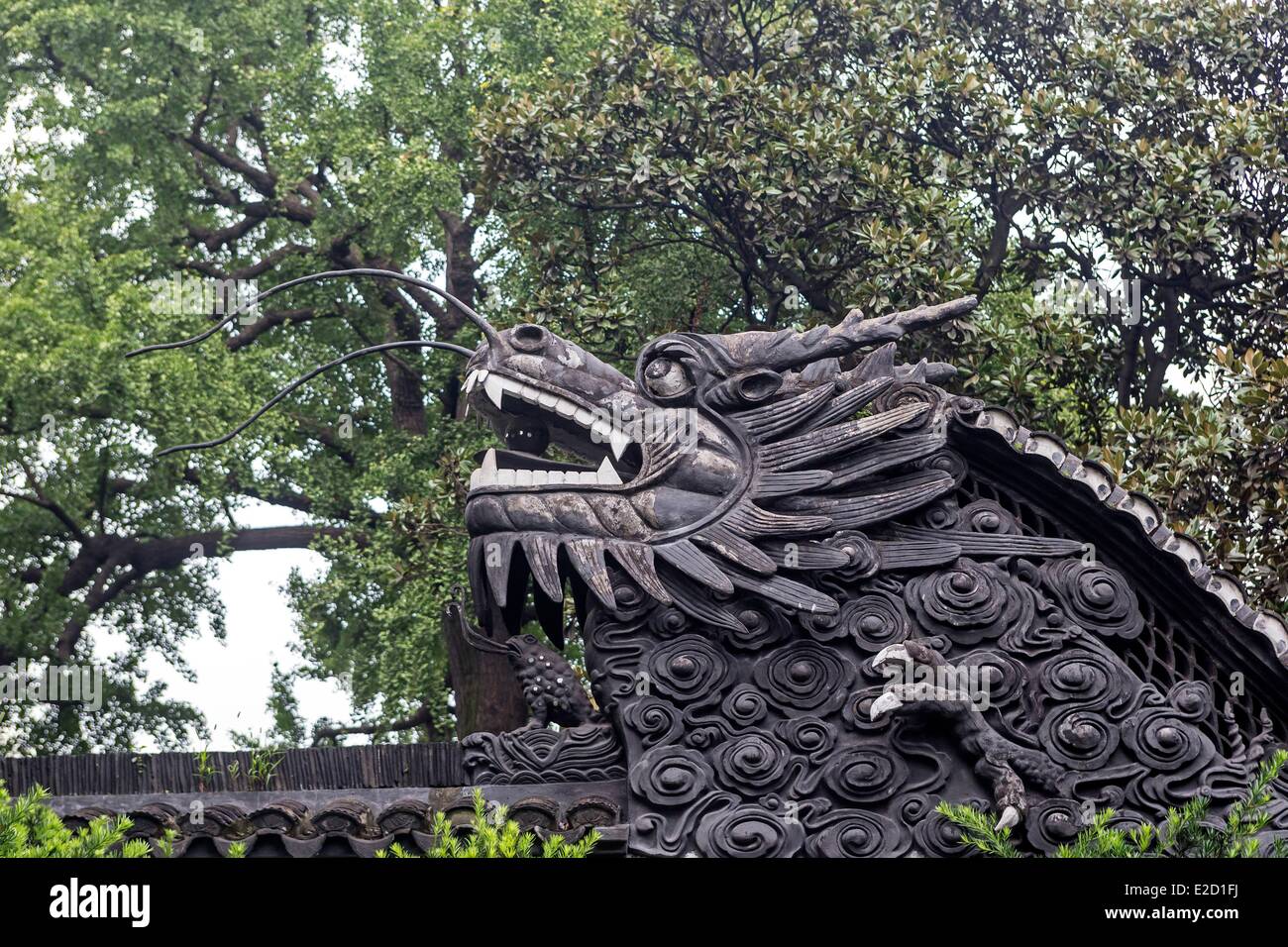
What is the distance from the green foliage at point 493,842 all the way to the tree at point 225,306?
774cm

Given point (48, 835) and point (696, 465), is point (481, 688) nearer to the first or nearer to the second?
point (696, 465)

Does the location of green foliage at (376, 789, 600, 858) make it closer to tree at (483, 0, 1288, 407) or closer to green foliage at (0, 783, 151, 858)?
green foliage at (0, 783, 151, 858)

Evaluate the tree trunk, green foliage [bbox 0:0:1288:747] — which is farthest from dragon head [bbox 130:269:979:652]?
the tree trunk

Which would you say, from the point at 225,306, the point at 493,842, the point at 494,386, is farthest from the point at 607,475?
the point at 225,306

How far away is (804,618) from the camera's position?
7105mm

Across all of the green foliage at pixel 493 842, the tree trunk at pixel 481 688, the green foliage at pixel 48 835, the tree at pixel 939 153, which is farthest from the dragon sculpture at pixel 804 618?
the tree trunk at pixel 481 688

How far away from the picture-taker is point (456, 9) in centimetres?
1783

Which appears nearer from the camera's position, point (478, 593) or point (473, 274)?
point (478, 593)

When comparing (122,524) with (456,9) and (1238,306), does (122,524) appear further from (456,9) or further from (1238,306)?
(1238,306)

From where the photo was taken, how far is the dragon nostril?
7.66 meters

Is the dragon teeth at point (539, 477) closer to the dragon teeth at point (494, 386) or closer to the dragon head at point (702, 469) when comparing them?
the dragon head at point (702, 469)

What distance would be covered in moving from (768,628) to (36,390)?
1035 centimetres
